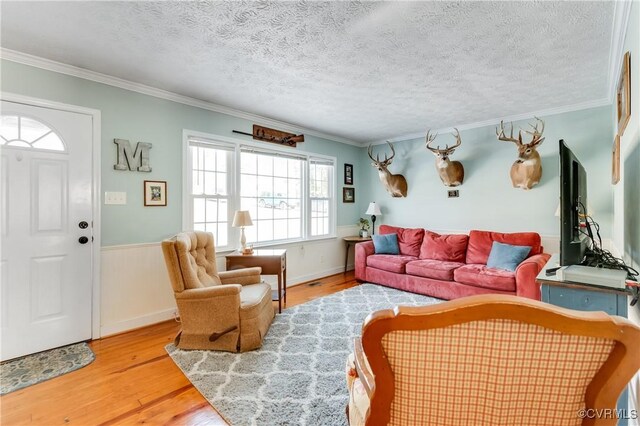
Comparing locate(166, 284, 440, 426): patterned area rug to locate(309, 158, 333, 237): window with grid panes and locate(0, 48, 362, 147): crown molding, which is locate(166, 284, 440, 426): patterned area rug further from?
locate(0, 48, 362, 147): crown molding

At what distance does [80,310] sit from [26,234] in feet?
2.56

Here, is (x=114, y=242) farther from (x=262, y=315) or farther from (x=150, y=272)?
(x=262, y=315)

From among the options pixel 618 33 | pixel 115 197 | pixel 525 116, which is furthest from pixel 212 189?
pixel 525 116

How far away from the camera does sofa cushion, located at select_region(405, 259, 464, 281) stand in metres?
3.66

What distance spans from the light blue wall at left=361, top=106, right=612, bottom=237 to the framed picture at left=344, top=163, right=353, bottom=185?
0.41m

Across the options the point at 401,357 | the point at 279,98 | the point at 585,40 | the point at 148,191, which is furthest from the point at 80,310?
the point at 585,40

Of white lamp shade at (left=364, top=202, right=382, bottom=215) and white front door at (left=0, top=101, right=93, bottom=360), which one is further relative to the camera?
white lamp shade at (left=364, top=202, right=382, bottom=215)

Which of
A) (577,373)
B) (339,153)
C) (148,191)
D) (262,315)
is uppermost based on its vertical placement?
(339,153)

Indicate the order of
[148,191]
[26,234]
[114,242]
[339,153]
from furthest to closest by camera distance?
[339,153] < [148,191] < [114,242] < [26,234]

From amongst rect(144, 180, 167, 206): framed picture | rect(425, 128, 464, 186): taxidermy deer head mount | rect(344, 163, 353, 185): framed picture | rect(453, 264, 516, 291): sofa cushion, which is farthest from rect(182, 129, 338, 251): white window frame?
rect(453, 264, 516, 291): sofa cushion

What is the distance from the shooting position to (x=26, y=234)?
235cm

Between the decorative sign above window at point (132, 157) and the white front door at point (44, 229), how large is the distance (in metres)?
0.23

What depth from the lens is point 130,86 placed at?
284 centimetres

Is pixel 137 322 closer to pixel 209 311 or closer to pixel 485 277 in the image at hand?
pixel 209 311
